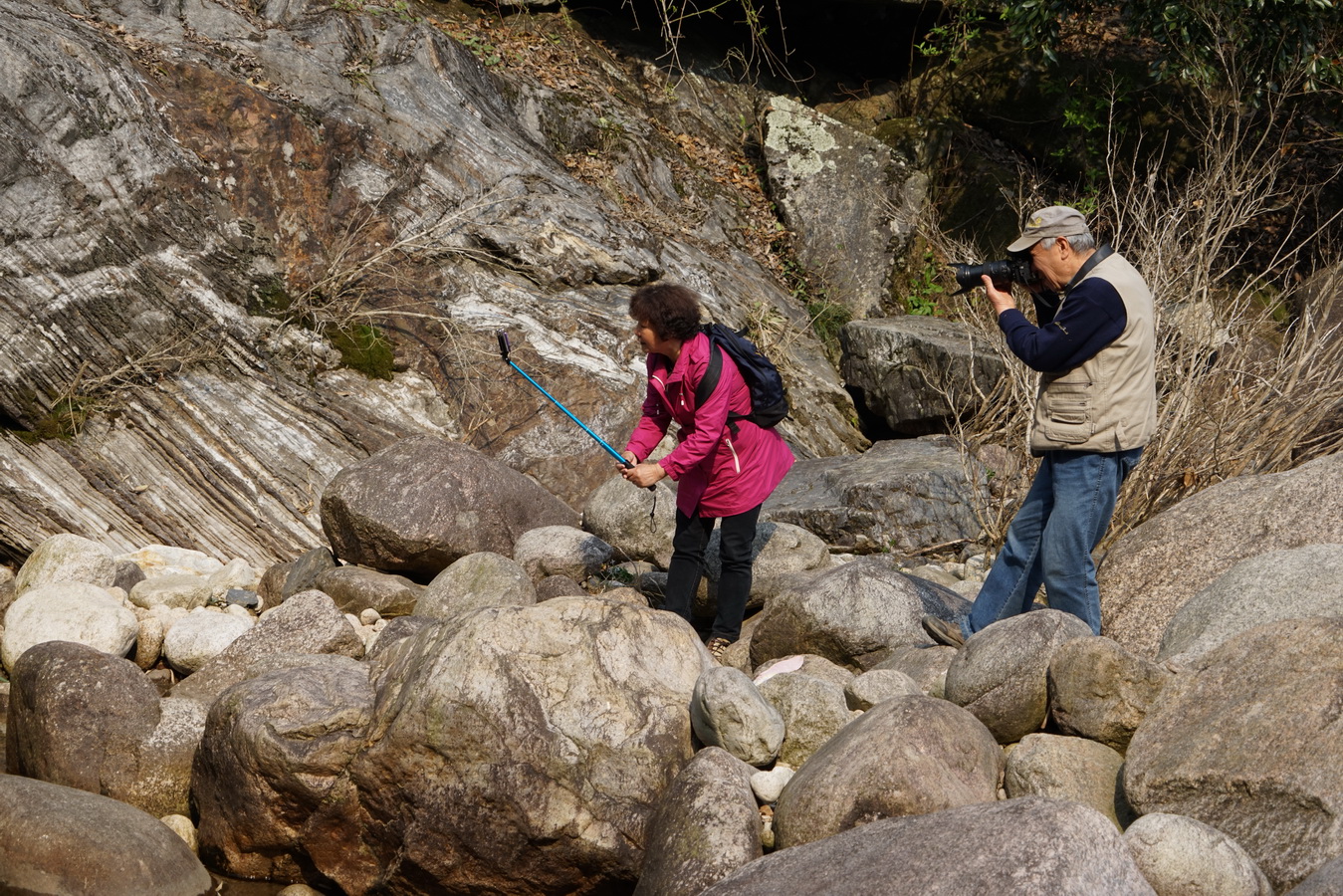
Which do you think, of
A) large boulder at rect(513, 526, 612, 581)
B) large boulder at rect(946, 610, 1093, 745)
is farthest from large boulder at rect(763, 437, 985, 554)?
large boulder at rect(946, 610, 1093, 745)

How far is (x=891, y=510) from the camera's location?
27.2 feet

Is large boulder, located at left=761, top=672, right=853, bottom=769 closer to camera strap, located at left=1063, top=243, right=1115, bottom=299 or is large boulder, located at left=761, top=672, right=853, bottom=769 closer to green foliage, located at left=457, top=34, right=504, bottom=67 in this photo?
camera strap, located at left=1063, top=243, right=1115, bottom=299

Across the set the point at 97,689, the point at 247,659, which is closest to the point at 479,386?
the point at 247,659

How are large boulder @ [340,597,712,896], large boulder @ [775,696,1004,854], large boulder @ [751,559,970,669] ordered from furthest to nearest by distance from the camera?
large boulder @ [751,559,970,669] → large boulder @ [340,597,712,896] → large boulder @ [775,696,1004,854]

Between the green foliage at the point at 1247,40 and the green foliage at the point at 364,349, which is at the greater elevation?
the green foliage at the point at 1247,40

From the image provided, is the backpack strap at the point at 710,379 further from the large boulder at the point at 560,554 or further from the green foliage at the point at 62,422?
the green foliage at the point at 62,422

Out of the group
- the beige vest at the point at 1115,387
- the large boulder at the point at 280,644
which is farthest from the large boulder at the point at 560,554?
the beige vest at the point at 1115,387

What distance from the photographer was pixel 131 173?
29.2 feet

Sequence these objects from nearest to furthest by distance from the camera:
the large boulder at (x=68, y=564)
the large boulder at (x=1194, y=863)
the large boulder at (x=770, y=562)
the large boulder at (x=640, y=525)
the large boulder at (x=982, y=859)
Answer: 1. the large boulder at (x=982, y=859)
2. the large boulder at (x=1194, y=863)
3. the large boulder at (x=770, y=562)
4. the large boulder at (x=68, y=564)
5. the large boulder at (x=640, y=525)

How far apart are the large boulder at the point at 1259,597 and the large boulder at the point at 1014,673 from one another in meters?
0.46

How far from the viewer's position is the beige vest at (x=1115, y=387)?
190 inches

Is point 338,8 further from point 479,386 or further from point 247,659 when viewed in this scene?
point 247,659

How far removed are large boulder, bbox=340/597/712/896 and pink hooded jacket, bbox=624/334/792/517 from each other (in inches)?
52.1

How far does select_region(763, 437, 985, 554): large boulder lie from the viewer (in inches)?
326
